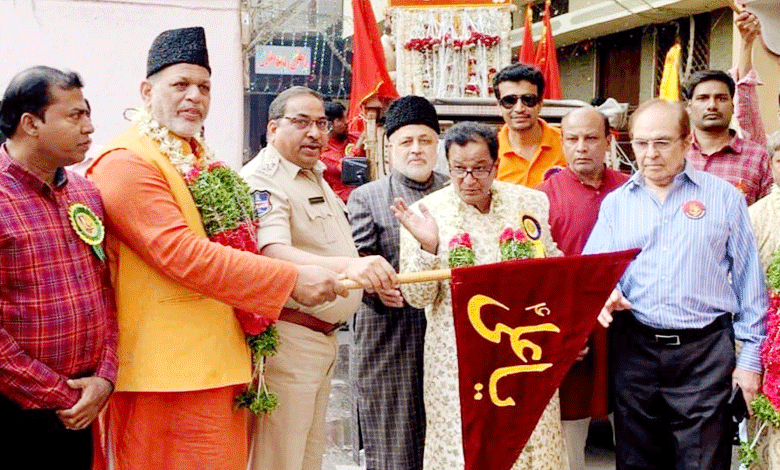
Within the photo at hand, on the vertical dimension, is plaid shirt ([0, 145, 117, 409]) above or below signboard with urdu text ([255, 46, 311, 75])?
below

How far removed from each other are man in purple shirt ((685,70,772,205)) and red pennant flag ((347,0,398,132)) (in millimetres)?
2631

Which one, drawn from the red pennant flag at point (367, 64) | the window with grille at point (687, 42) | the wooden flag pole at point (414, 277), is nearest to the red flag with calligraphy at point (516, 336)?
the wooden flag pole at point (414, 277)

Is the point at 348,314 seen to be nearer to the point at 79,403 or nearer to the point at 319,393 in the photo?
the point at 319,393

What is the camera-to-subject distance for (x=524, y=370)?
334 centimetres

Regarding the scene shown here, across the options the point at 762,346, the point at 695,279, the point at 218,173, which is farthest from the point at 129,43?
the point at 762,346

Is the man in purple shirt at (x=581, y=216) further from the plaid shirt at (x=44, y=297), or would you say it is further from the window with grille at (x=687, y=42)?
the window with grille at (x=687, y=42)

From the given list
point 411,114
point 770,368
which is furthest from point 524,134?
point 770,368

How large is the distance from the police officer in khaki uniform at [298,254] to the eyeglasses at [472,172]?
1.84ft

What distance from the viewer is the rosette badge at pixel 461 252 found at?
3.47 meters

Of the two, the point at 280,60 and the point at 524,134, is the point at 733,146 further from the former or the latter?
the point at 280,60

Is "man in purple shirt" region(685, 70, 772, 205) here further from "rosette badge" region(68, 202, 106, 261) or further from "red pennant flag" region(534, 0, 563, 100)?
"red pennant flag" region(534, 0, 563, 100)

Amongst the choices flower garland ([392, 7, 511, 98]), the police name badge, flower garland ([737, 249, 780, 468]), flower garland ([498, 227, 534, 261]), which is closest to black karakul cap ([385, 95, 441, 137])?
flower garland ([498, 227, 534, 261])

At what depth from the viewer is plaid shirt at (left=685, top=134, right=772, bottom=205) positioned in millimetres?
4473

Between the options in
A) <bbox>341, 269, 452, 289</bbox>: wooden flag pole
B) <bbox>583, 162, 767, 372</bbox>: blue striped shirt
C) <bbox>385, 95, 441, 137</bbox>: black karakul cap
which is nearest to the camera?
<bbox>341, 269, 452, 289</bbox>: wooden flag pole
